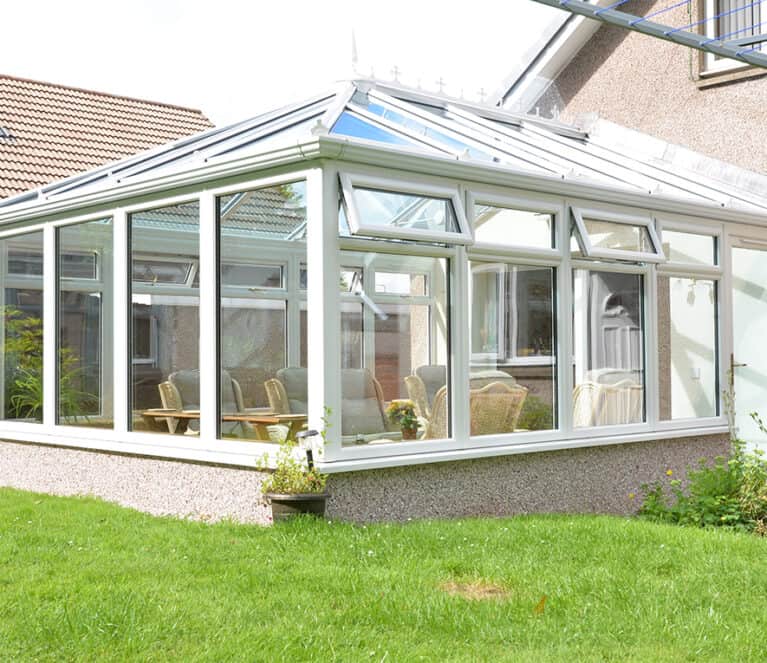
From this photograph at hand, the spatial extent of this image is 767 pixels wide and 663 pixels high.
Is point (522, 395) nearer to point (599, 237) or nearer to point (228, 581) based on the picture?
point (599, 237)

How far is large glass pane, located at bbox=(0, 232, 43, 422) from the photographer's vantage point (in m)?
10.3

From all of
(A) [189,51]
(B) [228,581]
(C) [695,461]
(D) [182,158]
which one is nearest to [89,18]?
(A) [189,51]

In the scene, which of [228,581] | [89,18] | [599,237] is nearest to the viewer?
[228,581]

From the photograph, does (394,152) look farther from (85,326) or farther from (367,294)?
(85,326)

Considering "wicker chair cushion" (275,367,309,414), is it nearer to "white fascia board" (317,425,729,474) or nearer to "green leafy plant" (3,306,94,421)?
"white fascia board" (317,425,729,474)

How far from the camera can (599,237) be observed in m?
9.32

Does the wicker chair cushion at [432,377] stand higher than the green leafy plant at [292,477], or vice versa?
the wicker chair cushion at [432,377]

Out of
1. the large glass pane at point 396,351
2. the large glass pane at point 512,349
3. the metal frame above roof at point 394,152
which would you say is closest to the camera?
the large glass pane at point 396,351

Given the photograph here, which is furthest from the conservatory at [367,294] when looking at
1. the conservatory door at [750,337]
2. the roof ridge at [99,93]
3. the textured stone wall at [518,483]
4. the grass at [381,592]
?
the roof ridge at [99,93]

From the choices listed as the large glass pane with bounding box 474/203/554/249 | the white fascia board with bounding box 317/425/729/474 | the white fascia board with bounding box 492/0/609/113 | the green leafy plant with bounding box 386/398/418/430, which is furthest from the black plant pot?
the white fascia board with bounding box 492/0/609/113

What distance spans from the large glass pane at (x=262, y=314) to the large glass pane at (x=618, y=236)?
2812 millimetres

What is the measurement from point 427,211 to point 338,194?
82 cm

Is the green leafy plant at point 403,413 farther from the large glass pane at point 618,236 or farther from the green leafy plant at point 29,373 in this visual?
the green leafy plant at point 29,373

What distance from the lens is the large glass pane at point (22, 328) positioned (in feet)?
33.7
